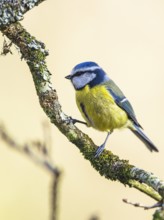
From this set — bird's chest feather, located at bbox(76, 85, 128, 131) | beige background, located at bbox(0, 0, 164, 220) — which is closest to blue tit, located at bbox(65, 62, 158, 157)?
bird's chest feather, located at bbox(76, 85, 128, 131)

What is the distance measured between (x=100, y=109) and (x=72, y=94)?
2564 mm

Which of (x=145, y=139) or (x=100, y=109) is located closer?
(x=100, y=109)

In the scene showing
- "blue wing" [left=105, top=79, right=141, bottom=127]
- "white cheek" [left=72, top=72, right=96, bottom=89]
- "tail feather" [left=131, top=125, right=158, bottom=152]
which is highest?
"white cheek" [left=72, top=72, right=96, bottom=89]

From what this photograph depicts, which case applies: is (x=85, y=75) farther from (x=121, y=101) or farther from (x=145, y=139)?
(x=145, y=139)

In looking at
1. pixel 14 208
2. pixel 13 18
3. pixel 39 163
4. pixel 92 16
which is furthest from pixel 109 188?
pixel 39 163

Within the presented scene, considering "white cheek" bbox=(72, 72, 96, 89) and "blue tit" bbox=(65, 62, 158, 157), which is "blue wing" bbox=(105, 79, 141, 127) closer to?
"blue tit" bbox=(65, 62, 158, 157)

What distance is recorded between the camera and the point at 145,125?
17.6 ft

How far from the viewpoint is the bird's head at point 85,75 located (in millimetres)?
2832

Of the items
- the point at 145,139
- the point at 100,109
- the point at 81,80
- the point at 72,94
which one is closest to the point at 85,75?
the point at 81,80

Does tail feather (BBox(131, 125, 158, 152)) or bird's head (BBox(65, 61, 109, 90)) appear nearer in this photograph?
bird's head (BBox(65, 61, 109, 90))

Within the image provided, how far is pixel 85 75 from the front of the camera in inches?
113

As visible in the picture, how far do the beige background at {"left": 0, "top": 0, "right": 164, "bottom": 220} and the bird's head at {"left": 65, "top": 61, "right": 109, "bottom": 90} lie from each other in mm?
1197

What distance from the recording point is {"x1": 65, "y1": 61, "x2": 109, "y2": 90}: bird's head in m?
2.83

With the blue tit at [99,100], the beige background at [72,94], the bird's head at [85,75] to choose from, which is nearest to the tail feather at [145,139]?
the blue tit at [99,100]
